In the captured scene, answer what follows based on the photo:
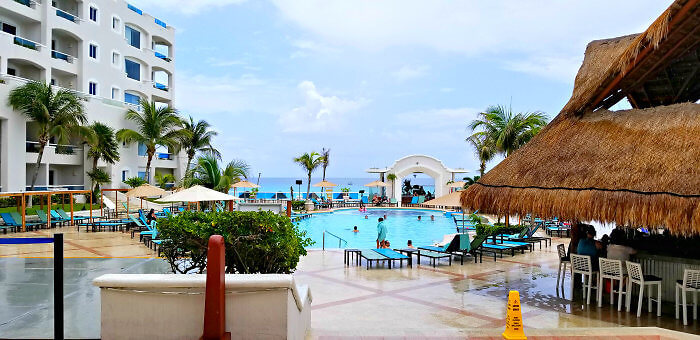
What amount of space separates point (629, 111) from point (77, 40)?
3325 cm

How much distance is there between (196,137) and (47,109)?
46.2 feet

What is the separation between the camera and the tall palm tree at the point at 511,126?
1972 centimetres

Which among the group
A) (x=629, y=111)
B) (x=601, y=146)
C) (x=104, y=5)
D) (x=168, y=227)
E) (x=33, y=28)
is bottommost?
(x=168, y=227)

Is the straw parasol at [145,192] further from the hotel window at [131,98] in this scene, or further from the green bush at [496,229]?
the hotel window at [131,98]

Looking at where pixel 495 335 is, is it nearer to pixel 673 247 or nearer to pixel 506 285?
pixel 506 285

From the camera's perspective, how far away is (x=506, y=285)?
10.2 meters

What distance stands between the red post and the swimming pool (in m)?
14.0

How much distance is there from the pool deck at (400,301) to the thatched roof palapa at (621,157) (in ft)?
5.54

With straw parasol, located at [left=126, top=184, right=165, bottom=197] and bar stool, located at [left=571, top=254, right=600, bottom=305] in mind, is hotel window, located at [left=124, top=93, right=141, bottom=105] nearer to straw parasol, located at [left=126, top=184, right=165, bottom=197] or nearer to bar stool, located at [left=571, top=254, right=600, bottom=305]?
straw parasol, located at [left=126, top=184, right=165, bottom=197]

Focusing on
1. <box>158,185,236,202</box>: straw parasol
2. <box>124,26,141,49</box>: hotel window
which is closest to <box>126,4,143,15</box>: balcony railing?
<box>124,26,141,49</box>: hotel window

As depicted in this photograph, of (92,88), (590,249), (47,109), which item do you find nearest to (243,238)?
(590,249)

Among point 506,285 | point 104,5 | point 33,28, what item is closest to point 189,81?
point 104,5

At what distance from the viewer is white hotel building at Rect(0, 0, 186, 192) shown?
25.6 metres

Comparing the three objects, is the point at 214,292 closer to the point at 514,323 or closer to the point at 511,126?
the point at 514,323
